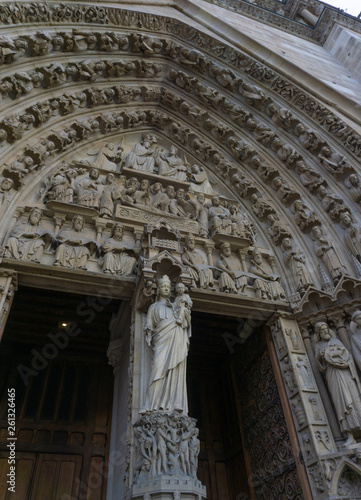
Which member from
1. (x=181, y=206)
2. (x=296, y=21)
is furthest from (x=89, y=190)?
(x=296, y=21)

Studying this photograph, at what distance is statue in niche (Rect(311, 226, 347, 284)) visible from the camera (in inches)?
211

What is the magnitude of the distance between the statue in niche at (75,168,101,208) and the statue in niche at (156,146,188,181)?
1331 millimetres

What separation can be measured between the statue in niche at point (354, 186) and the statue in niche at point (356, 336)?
7.22 feet

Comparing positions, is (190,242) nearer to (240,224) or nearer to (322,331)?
(240,224)

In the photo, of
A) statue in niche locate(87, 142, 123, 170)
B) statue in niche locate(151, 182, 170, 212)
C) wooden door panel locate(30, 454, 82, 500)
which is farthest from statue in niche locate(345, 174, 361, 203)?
wooden door panel locate(30, 454, 82, 500)

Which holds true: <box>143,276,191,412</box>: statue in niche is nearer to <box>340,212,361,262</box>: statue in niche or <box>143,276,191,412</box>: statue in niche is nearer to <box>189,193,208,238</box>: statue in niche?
Answer: <box>189,193,208,238</box>: statue in niche

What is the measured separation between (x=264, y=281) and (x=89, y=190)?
10.1 ft

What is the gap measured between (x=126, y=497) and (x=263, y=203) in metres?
4.99

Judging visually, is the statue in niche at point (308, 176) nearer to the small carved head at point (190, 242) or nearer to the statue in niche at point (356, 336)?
the small carved head at point (190, 242)

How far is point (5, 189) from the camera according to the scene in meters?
4.86

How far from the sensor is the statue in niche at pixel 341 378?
4.09m

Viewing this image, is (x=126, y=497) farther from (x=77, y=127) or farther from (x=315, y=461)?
(x=77, y=127)

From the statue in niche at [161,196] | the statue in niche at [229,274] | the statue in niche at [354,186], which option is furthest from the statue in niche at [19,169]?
the statue in niche at [354,186]

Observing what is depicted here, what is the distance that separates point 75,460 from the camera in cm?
567
